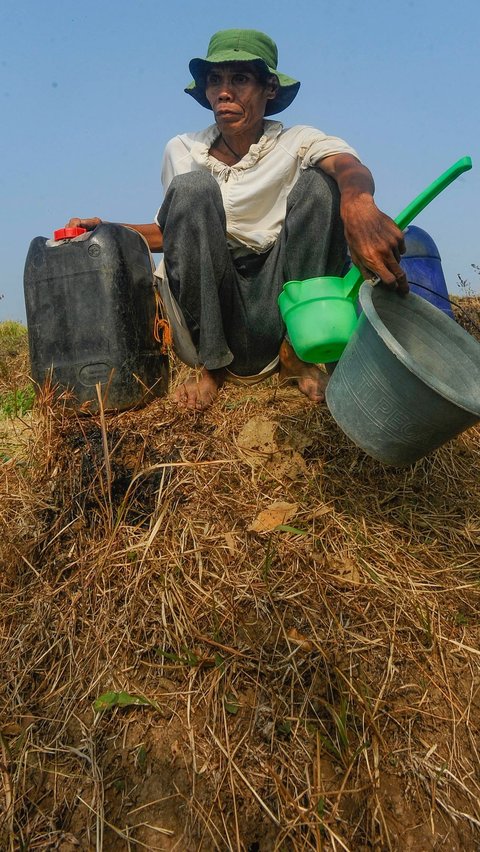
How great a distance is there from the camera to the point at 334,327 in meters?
1.56

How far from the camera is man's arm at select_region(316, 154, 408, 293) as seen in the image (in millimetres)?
1471

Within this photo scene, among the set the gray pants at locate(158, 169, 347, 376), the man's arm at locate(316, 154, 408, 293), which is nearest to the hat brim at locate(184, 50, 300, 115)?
the gray pants at locate(158, 169, 347, 376)

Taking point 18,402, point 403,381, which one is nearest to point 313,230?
point 403,381

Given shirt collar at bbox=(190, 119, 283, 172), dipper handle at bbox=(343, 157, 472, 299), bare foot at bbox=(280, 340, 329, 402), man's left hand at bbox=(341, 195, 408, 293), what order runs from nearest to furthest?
dipper handle at bbox=(343, 157, 472, 299) < man's left hand at bbox=(341, 195, 408, 293) < bare foot at bbox=(280, 340, 329, 402) < shirt collar at bbox=(190, 119, 283, 172)

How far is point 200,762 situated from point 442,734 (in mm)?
511

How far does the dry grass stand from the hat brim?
121 centimetres

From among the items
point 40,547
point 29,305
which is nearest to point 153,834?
point 40,547

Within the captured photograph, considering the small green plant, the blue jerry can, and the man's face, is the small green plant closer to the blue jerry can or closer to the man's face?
the man's face

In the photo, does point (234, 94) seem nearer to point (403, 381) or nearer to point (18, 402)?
point (403, 381)

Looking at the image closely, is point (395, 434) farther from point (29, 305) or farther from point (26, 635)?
point (29, 305)

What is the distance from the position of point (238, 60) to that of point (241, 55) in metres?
0.04

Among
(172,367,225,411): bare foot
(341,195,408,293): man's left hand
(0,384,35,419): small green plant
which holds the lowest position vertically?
(0,384,35,419): small green plant

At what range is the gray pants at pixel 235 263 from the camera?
6.41 feet

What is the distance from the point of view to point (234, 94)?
2111mm
